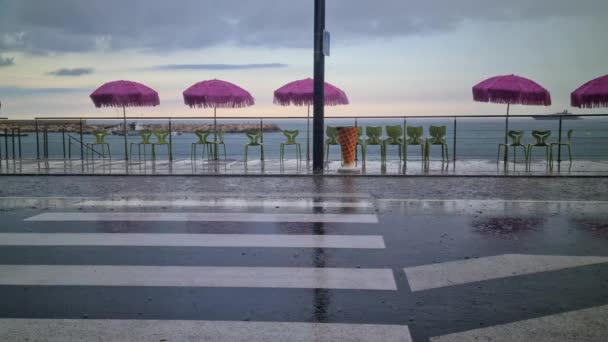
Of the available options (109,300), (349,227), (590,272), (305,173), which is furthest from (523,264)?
(305,173)

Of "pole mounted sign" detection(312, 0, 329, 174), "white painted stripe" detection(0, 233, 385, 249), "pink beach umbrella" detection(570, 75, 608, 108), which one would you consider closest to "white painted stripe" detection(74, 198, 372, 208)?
A: "white painted stripe" detection(0, 233, 385, 249)

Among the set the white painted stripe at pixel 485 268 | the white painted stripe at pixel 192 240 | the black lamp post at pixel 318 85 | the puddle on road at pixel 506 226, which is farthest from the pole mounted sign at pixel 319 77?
the white painted stripe at pixel 485 268

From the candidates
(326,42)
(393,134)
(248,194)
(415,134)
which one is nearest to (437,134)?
(415,134)

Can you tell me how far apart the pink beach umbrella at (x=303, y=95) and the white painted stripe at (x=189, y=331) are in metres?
11.8

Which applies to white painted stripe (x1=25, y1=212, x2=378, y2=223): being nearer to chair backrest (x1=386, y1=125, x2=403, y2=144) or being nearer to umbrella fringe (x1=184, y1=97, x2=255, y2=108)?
chair backrest (x1=386, y1=125, x2=403, y2=144)

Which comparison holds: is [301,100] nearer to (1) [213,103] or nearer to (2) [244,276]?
(1) [213,103]

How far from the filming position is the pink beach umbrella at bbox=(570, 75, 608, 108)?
1367cm

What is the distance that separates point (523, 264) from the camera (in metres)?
4.72

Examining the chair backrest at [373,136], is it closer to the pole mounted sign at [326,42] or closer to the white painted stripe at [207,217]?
the pole mounted sign at [326,42]

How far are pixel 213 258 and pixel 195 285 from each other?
2.53 feet

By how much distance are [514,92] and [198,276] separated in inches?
458

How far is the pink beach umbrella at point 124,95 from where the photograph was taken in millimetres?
15867

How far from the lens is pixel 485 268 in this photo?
4.58 meters

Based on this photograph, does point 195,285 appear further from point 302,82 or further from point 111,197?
point 302,82
